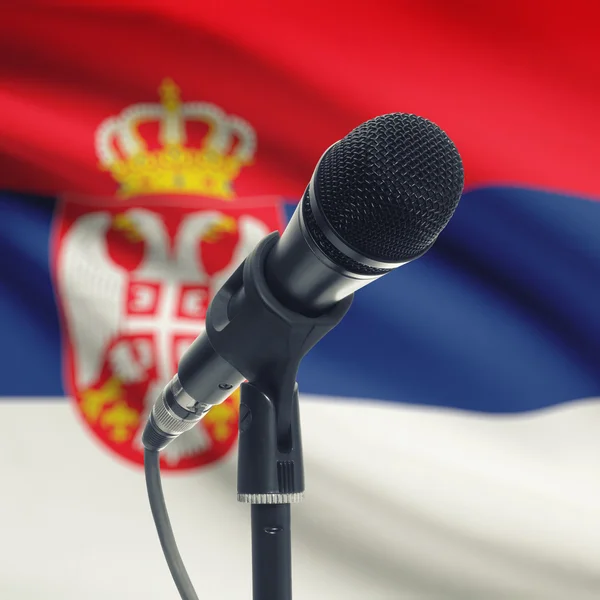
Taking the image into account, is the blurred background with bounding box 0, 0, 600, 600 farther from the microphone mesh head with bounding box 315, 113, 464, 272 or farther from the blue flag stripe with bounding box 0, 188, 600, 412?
the microphone mesh head with bounding box 315, 113, 464, 272

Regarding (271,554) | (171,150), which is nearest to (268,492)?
(271,554)

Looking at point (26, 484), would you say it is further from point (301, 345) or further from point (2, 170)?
point (301, 345)

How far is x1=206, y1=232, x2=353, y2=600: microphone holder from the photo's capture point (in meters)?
0.42

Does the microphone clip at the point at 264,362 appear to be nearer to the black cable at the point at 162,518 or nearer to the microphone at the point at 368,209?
the microphone at the point at 368,209

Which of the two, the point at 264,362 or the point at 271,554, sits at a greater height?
the point at 264,362

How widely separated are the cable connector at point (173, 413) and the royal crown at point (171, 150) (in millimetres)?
695

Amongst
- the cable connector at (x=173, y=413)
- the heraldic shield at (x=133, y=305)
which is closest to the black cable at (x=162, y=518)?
the cable connector at (x=173, y=413)

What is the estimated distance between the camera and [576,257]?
1.23m

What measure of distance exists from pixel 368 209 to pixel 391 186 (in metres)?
0.02

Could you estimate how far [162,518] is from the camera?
22.8 inches

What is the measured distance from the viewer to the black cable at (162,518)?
1.86 ft

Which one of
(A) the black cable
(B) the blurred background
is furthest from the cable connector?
(B) the blurred background

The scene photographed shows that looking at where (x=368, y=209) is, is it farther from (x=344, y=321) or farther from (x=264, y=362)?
(x=344, y=321)

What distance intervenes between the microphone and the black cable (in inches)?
8.9
